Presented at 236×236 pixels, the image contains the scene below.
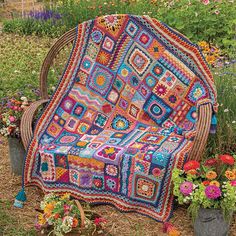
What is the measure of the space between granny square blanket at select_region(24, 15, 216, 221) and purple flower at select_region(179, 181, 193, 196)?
328 mm

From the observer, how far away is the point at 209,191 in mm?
3096

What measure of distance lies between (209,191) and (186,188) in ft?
0.52

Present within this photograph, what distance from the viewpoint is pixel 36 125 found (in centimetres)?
416

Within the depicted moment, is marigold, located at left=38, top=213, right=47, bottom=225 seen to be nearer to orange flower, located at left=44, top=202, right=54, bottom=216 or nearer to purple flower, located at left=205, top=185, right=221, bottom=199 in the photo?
orange flower, located at left=44, top=202, right=54, bottom=216

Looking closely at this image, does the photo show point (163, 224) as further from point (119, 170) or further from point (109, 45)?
point (109, 45)

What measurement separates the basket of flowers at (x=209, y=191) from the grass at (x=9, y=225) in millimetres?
1118

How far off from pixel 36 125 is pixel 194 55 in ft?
4.62

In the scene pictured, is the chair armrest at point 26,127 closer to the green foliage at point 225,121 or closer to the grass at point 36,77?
the grass at point 36,77

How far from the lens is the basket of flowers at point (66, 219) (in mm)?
3207

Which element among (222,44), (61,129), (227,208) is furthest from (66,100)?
(222,44)

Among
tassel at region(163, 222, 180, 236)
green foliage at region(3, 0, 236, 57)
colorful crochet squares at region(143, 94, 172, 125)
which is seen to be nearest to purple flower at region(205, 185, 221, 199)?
tassel at region(163, 222, 180, 236)

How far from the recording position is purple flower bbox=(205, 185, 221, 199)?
121 inches

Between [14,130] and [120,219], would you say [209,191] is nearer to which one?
[120,219]

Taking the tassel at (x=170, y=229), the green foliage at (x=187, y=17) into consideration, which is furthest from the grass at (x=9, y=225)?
the green foliage at (x=187, y=17)
